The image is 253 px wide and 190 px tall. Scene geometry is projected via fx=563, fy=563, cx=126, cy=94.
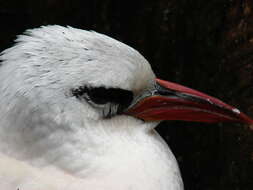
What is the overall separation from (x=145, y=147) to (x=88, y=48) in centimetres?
73

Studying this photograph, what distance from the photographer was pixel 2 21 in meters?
6.05

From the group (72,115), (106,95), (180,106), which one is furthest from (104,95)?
(180,106)

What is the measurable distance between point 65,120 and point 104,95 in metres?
0.27

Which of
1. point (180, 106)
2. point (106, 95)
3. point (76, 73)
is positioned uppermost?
point (76, 73)

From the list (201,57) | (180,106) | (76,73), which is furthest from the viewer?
(201,57)

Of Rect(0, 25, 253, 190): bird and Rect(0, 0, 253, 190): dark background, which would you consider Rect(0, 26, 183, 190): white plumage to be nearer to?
Rect(0, 25, 253, 190): bird

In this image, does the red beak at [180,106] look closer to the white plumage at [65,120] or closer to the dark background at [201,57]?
the white plumage at [65,120]

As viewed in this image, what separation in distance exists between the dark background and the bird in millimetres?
1073

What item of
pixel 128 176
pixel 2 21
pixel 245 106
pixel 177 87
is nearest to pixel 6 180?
pixel 128 176

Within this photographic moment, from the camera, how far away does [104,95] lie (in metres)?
3.22

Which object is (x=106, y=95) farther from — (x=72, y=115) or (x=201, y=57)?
(x=201, y=57)

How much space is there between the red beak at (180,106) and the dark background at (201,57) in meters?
0.73

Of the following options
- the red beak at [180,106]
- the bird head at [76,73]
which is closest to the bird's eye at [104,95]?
the bird head at [76,73]

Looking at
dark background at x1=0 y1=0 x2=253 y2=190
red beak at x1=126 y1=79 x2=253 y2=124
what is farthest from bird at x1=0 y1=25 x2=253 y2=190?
dark background at x1=0 y1=0 x2=253 y2=190
